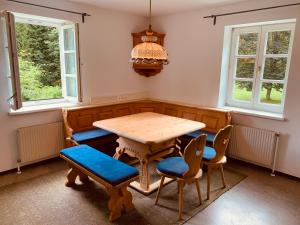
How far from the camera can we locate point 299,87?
2.90 meters

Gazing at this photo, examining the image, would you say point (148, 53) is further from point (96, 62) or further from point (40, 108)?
point (40, 108)

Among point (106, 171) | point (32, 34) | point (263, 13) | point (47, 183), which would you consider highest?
point (263, 13)

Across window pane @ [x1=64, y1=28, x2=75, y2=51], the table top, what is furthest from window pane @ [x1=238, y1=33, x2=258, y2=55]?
window pane @ [x1=64, y1=28, x2=75, y2=51]

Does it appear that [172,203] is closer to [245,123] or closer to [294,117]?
[245,123]

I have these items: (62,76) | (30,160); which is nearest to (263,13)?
(62,76)

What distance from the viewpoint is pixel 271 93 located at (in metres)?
3.37

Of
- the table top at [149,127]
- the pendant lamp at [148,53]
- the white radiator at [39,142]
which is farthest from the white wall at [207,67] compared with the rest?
the white radiator at [39,142]

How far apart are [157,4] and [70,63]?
163 centimetres

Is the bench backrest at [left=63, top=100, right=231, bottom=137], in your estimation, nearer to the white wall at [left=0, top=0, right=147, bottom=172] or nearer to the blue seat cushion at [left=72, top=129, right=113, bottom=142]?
the blue seat cushion at [left=72, top=129, right=113, bottom=142]

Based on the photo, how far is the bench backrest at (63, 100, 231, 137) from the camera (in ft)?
11.3

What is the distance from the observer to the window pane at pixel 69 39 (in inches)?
138

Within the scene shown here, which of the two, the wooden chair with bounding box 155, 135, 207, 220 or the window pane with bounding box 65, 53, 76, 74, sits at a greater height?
the window pane with bounding box 65, 53, 76, 74

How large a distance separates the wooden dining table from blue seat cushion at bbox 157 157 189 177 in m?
0.23

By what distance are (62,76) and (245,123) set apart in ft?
9.74
